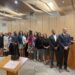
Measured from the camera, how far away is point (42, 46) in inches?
287

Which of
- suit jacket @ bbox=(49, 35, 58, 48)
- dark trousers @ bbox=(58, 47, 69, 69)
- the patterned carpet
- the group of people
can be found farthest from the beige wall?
dark trousers @ bbox=(58, 47, 69, 69)

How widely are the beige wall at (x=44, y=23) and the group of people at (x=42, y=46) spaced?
5.55 feet

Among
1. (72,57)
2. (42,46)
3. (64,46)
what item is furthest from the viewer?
(42,46)

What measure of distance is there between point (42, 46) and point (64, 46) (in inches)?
63.7

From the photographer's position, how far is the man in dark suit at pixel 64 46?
5879 millimetres

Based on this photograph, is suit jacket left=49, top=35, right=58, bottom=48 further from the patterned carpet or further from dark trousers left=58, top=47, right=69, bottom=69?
the patterned carpet

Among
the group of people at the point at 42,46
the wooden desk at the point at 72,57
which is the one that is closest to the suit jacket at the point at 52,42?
the group of people at the point at 42,46

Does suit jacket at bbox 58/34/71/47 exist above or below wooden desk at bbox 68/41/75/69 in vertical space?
above

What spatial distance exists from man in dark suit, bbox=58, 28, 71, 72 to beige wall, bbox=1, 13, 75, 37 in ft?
13.0

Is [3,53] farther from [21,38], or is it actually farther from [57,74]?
[57,74]

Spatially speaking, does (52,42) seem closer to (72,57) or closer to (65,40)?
(65,40)

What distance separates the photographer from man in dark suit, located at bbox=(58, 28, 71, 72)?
5.88 meters

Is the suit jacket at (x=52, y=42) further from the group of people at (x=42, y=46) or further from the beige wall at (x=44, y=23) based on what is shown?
the beige wall at (x=44, y=23)

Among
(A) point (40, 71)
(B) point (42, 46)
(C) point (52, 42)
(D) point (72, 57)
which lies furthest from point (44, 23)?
(A) point (40, 71)
